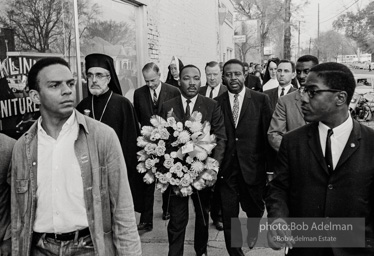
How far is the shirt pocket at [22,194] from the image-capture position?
2562 millimetres

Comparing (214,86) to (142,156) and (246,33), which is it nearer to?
(142,156)

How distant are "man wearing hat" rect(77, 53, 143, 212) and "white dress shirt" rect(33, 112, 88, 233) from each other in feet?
8.53

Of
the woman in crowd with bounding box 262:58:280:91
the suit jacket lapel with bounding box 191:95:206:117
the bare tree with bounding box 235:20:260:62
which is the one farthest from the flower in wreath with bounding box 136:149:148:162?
the bare tree with bounding box 235:20:260:62

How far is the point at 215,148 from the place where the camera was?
4664mm

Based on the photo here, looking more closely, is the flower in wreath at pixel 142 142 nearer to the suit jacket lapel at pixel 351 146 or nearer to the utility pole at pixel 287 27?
the suit jacket lapel at pixel 351 146

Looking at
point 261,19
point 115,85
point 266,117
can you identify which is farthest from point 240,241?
point 261,19

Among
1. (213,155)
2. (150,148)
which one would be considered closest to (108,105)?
(150,148)

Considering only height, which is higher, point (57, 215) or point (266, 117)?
point (266, 117)

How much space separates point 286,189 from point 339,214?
1.32 feet

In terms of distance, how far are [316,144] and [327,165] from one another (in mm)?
160

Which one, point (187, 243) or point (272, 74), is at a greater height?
point (272, 74)

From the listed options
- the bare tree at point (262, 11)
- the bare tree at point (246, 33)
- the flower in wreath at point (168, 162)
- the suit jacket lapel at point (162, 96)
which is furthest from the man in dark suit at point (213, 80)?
the bare tree at point (262, 11)

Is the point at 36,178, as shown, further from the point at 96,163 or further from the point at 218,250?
the point at 218,250

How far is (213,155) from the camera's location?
4.66 metres
